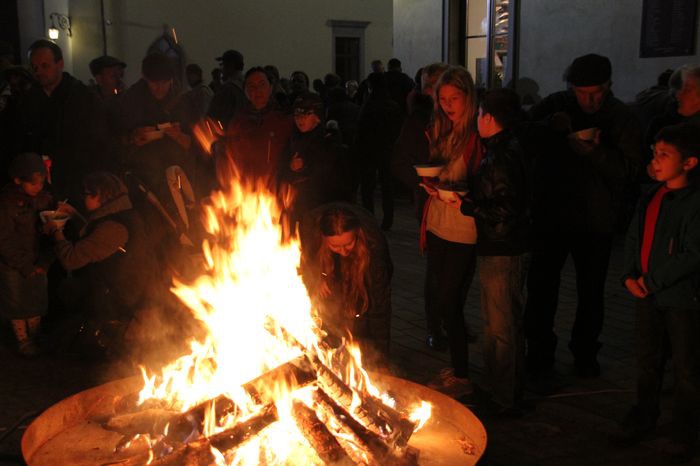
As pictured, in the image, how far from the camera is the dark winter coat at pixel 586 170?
17.5 ft

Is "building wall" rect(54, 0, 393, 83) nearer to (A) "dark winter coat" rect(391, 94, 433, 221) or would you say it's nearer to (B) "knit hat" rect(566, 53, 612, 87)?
(A) "dark winter coat" rect(391, 94, 433, 221)

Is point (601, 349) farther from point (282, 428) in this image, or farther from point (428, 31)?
point (428, 31)

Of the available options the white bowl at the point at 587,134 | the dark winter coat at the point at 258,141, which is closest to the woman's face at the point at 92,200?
the dark winter coat at the point at 258,141

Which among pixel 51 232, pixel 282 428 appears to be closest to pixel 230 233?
pixel 51 232

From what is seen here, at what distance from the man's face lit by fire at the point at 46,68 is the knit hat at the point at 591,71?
442cm

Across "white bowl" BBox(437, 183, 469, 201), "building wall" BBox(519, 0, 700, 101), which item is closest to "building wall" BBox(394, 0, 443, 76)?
"building wall" BBox(519, 0, 700, 101)

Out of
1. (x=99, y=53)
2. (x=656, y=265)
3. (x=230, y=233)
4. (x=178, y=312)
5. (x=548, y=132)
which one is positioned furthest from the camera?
(x=99, y=53)

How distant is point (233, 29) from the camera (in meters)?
27.9

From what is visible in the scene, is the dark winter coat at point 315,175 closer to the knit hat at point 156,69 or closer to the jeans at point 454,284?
the jeans at point 454,284

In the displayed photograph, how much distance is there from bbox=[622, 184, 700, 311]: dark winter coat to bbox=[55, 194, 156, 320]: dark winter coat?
3.82 meters

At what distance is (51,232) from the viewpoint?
247 inches

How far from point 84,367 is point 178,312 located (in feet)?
2.94

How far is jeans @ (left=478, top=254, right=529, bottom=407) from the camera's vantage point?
4.88m

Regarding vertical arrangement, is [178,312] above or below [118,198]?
below
